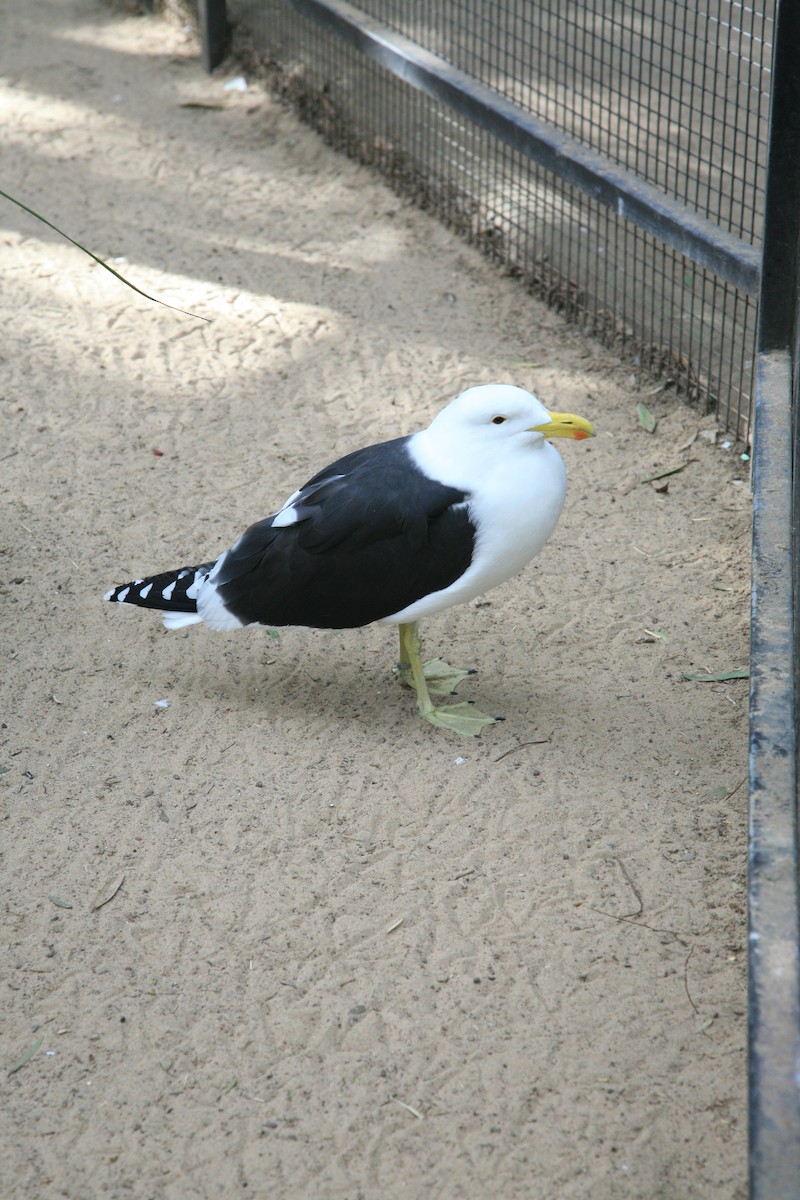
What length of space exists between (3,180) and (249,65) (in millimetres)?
1892

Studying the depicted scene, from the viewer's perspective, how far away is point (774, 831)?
2.33 meters

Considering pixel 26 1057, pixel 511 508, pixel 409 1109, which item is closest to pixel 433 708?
pixel 511 508

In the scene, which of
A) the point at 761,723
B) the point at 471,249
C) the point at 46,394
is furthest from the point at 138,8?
the point at 761,723

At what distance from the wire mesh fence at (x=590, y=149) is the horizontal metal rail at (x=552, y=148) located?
62mm

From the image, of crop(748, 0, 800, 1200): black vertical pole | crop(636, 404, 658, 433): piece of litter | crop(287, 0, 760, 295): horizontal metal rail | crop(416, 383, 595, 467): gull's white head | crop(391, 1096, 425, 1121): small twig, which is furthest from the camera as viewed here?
crop(636, 404, 658, 433): piece of litter

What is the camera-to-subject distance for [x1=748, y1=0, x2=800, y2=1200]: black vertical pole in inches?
74.8

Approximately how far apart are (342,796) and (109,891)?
65 cm

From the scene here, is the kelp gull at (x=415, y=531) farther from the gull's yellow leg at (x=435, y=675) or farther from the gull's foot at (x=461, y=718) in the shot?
the gull's yellow leg at (x=435, y=675)

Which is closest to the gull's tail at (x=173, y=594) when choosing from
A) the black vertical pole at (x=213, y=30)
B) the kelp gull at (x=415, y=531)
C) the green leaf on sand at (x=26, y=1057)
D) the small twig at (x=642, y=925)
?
the kelp gull at (x=415, y=531)

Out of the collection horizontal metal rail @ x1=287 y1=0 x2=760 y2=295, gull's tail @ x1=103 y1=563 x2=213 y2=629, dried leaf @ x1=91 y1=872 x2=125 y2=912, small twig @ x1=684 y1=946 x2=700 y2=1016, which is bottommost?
dried leaf @ x1=91 y1=872 x2=125 y2=912

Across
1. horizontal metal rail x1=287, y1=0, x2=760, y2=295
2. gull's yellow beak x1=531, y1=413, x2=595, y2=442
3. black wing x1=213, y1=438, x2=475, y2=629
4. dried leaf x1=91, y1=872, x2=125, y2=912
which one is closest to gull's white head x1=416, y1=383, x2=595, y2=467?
gull's yellow beak x1=531, y1=413, x2=595, y2=442

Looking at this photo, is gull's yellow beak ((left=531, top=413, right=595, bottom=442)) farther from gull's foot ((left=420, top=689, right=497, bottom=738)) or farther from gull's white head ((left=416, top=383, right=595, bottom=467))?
gull's foot ((left=420, top=689, right=497, bottom=738))

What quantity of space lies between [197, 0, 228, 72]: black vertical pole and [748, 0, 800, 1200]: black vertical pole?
15.0 ft

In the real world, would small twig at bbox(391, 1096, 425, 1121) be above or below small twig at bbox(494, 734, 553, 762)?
below
